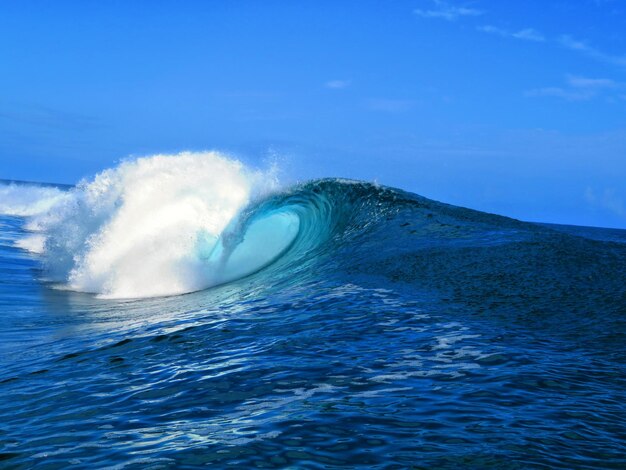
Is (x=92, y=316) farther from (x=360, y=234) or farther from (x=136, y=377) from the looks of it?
(x=360, y=234)

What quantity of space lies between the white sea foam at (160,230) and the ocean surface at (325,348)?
76 mm

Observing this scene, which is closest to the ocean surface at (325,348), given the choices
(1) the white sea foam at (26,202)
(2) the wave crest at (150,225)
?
(2) the wave crest at (150,225)

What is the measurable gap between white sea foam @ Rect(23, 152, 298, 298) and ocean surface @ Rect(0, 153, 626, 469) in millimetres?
76

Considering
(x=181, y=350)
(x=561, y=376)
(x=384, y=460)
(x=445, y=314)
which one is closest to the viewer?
(x=384, y=460)

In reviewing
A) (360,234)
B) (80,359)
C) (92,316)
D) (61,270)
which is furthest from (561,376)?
(61,270)

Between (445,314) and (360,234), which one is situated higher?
(360,234)

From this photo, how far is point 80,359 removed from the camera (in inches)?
231

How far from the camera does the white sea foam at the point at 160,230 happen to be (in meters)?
11.9

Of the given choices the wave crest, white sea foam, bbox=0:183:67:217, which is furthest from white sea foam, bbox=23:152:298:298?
white sea foam, bbox=0:183:67:217

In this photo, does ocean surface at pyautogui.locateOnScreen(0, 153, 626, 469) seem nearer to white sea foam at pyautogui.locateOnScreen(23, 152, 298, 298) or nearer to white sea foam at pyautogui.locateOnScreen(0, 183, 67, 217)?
white sea foam at pyautogui.locateOnScreen(23, 152, 298, 298)

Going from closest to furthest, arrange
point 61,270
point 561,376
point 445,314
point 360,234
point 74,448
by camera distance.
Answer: point 74,448 < point 561,376 < point 445,314 < point 360,234 < point 61,270

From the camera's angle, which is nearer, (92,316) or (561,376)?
(561,376)

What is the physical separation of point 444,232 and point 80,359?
282 inches

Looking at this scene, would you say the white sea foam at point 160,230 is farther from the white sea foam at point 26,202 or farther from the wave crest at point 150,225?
the white sea foam at point 26,202
